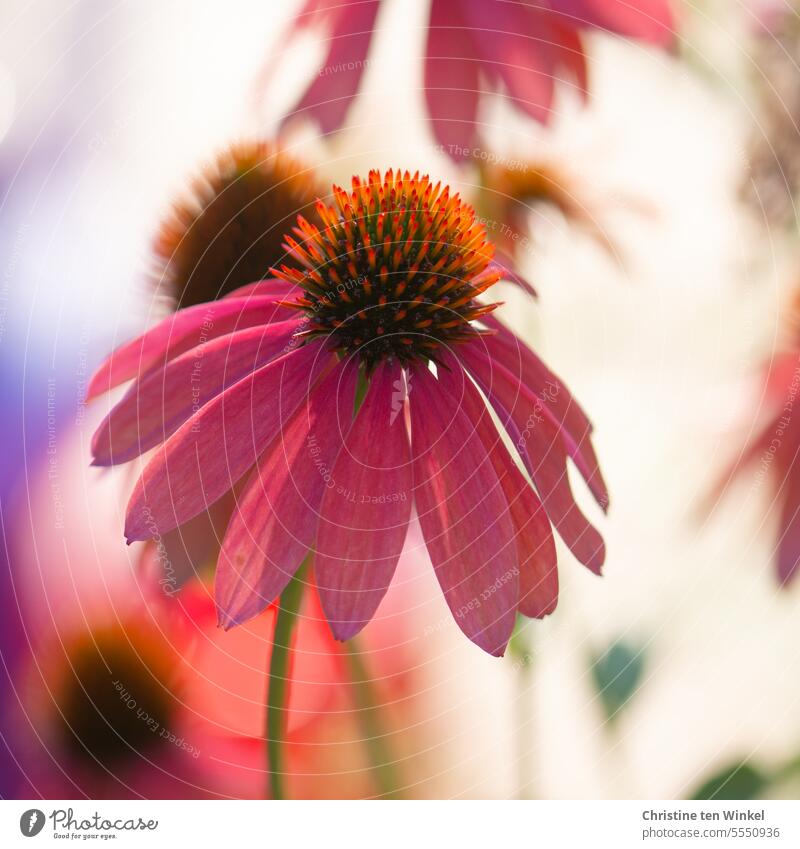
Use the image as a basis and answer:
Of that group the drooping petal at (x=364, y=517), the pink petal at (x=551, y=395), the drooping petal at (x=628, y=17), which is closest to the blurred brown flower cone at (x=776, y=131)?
the drooping petal at (x=628, y=17)

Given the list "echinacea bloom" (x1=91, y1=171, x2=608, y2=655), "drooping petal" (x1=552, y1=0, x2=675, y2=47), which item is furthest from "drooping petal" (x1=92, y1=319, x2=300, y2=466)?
"drooping petal" (x1=552, y1=0, x2=675, y2=47)

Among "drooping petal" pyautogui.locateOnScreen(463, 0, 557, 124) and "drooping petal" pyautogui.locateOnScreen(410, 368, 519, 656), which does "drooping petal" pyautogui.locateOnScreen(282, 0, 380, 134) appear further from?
"drooping petal" pyautogui.locateOnScreen(410, 368, 519, 656)

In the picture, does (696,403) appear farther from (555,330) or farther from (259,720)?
(259,720)

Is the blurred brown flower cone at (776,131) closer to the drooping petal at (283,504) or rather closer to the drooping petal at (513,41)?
the drooping petal at (513,41)

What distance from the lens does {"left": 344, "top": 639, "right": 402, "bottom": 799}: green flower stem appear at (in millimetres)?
443

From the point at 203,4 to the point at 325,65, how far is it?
0.08 metres

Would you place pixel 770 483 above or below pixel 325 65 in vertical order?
below

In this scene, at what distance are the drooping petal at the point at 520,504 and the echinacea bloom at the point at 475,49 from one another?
16 centimetres

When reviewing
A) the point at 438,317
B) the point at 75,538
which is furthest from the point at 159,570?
the point at 438,317

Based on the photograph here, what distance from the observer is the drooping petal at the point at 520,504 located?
1.16 feet

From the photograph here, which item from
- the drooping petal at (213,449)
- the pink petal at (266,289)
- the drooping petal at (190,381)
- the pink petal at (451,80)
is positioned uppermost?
the pink petal at (451,80)

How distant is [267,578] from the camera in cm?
33

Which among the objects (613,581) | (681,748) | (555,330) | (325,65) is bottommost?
(681,748)

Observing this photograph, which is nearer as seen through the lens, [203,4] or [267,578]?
[267,578]
